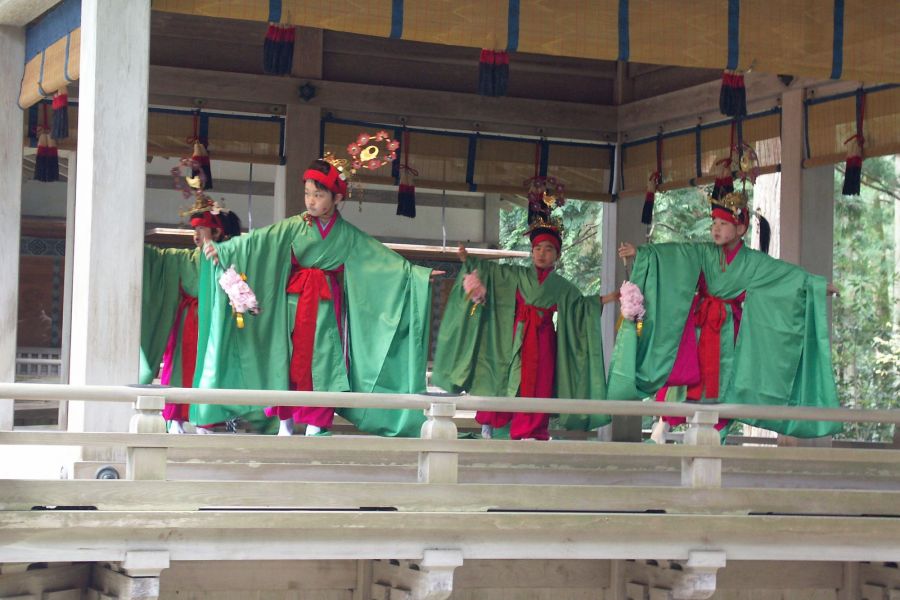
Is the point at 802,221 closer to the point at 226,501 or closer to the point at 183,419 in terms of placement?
the point at 183,419

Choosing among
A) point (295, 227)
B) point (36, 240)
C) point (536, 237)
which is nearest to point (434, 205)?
point (36, 240)

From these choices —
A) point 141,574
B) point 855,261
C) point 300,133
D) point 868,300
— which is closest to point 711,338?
point 300,133

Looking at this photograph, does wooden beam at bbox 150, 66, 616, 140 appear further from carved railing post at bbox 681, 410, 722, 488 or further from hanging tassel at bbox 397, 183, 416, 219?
carved railing post at bbox 681, 410, 722, 488

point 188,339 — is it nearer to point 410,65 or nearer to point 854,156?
point 410,65

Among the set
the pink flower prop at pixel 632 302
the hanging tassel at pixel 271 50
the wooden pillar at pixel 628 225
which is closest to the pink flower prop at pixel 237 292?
the hanging tassel at pixel 271 50

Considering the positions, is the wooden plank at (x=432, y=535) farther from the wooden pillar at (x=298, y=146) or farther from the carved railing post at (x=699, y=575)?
the wooden pillar at (x=298, y=146)

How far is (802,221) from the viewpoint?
893 cm

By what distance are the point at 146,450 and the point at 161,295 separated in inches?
108

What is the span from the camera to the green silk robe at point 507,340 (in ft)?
26.0

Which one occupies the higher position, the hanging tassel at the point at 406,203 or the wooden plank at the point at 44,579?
the hanging tassel at the point at 406,203

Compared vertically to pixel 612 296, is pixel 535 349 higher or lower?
lower

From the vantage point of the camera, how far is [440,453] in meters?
5.77

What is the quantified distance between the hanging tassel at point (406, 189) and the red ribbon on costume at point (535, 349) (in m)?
1.93

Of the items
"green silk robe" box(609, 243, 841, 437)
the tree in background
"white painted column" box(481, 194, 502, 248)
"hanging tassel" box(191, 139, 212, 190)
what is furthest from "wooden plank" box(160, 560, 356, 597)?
the tree in background
